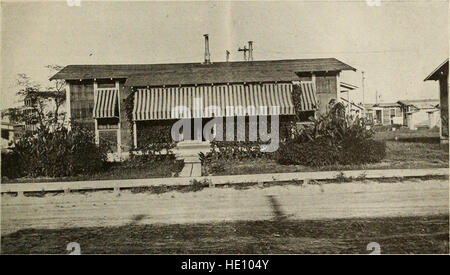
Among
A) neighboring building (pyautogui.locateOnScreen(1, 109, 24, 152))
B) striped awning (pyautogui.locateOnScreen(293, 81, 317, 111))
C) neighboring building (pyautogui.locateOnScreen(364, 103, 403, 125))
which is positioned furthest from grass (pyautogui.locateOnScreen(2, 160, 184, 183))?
neighboring building (pyautogui.locateOnScreen(364, 103, 403, 125))

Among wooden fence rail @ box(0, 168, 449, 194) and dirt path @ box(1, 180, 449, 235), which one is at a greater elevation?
wooden fence rail @ box(0, 168, 449, 194)

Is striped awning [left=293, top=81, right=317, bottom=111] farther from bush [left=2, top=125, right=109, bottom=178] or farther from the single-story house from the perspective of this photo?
bush [left=2, top=125, right=109, bottom=178]

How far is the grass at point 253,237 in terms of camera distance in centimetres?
484

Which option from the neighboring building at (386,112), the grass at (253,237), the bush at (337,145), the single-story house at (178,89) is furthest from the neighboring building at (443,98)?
the neighboring building at (386,112)

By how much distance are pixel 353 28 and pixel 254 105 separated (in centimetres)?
599

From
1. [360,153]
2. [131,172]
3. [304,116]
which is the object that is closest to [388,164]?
[360,153]

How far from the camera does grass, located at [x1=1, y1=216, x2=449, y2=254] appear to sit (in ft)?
15.9

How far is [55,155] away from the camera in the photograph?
929cm

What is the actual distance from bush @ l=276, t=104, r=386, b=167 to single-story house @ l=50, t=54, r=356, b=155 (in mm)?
2759

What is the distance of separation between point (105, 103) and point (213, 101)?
462cm

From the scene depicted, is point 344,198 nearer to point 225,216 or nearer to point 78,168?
point 225,216
